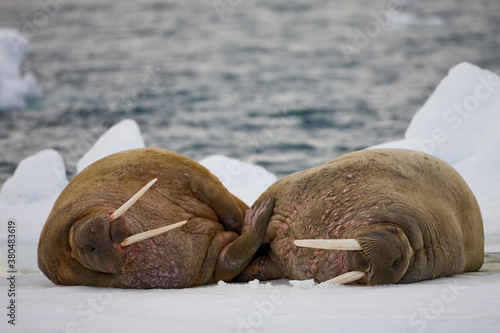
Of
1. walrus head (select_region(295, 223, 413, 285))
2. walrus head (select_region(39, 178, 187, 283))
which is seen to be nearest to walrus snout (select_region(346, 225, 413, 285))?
walrus head (select_region(295, 223, 413, 285))

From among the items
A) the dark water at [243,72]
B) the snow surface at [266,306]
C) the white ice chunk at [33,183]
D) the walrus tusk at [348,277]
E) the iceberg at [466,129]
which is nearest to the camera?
the snow surface at [266,306]

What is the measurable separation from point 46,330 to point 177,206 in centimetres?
146

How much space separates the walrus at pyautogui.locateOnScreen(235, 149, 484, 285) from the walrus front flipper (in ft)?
0.25

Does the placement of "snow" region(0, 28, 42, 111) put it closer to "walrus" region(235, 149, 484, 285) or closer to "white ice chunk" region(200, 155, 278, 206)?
"white ice chunk" region(200, 155, 278, 206)

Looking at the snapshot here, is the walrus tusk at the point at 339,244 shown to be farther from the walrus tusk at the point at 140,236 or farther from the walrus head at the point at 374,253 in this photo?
the walrus tusk at the point at 140,236

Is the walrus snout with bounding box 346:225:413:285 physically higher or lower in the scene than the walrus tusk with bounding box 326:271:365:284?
higher

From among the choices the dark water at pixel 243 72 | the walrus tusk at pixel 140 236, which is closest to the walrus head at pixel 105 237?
the walrus tusk at pixel 140 236

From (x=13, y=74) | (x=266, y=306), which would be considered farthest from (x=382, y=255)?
(x=13, y=74)

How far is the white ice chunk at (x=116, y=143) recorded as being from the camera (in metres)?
6.94

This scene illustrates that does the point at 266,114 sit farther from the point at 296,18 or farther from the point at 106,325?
the point at 296,18

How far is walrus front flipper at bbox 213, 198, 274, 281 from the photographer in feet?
14.3

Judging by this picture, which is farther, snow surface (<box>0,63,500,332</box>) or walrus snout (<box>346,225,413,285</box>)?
walrus snout (<box>346,225,413,285</box>)

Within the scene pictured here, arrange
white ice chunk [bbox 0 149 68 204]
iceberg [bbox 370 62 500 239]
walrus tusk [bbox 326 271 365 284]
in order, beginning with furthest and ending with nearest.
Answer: white ice chunk [bbox 0 149 68 204] → iceberg [bbox 370 62 500 239] → walrus tusk [bbox 326 271 365 284]

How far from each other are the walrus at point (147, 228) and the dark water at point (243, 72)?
19.4 ft
